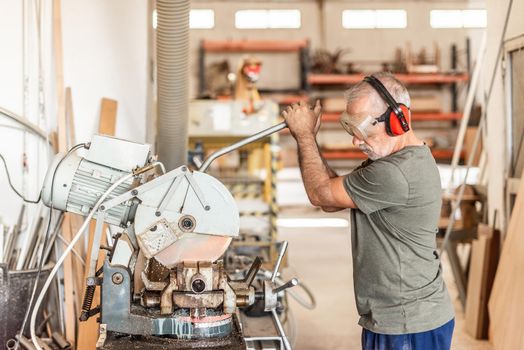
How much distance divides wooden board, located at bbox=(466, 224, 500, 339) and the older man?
197 centimetres

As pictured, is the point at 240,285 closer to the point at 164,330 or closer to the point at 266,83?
the point at 164,330

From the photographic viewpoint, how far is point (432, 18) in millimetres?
11617

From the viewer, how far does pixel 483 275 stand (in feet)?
12.6

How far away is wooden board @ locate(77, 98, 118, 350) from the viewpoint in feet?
9.54

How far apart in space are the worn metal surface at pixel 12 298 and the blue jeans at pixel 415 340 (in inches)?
61.2

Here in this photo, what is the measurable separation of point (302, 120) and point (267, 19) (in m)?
9.74

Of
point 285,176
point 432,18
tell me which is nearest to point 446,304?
point 285,176

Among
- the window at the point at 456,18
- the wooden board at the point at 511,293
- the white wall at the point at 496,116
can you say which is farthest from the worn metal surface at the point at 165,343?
the window at the point at 456,18

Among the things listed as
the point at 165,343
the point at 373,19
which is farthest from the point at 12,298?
the point at 373,19

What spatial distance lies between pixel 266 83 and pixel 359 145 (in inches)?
375

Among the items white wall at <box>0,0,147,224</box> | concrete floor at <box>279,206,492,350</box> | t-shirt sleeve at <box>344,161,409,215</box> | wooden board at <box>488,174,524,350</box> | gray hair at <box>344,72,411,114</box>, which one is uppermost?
white wall at <box>0,0,147,224</box>

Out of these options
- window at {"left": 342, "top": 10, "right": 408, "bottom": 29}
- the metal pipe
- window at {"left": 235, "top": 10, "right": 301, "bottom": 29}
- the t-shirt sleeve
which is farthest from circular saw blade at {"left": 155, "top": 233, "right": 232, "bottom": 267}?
window at {"left": 342, "top": 10, "right": 408, "bottom": 29}

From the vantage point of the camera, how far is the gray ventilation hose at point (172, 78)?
272cm

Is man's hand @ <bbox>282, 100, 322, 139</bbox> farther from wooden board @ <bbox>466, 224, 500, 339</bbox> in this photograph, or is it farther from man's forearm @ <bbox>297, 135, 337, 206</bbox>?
wooden board @ <bbox>466, 224, 500, 339</bbox>
